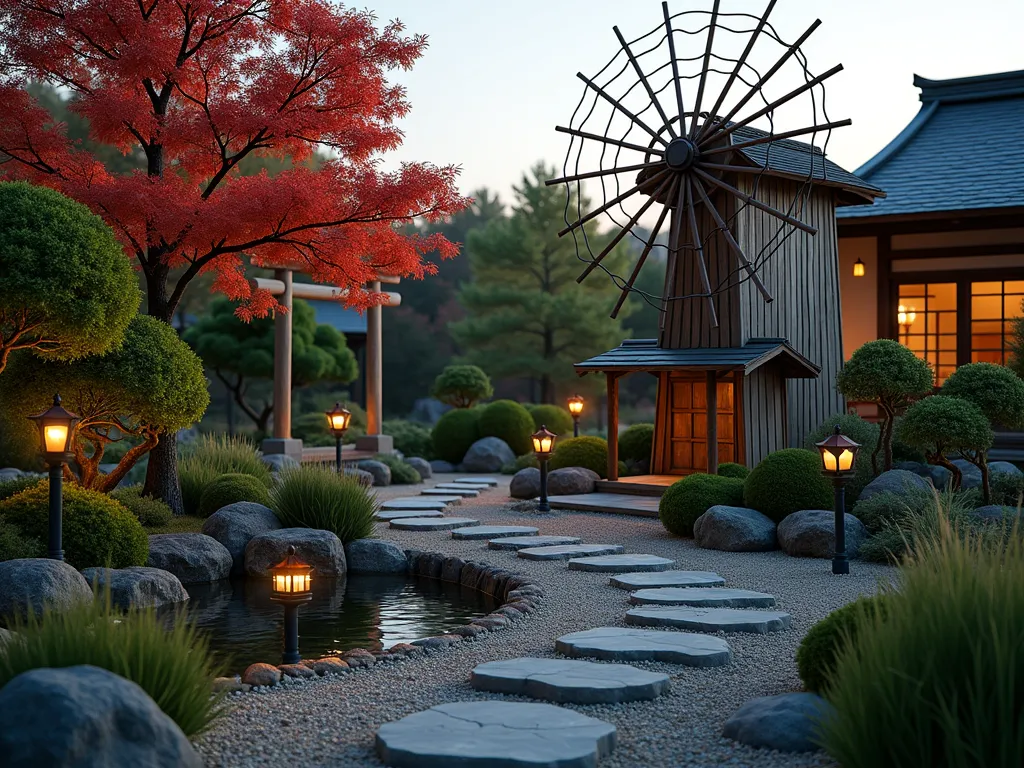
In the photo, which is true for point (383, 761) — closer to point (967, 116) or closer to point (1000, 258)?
point (1000, 258)

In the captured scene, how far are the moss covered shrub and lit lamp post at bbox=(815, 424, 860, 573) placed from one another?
12.0 m

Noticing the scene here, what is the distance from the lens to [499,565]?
30.0 ft

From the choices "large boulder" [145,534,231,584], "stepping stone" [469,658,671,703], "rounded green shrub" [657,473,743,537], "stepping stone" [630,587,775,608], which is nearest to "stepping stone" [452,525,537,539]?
"rounded green shrub" [657,473,743,537]

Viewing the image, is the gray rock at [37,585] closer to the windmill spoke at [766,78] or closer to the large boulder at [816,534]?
the large boulder at [816,534]

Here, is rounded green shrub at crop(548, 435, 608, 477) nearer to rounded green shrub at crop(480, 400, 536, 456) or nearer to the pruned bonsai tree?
the pruned bonsai tree

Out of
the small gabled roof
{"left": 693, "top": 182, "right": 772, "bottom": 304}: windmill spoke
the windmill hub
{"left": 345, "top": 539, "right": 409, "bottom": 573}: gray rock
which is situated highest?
the windmill hub

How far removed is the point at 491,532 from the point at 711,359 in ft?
12.8

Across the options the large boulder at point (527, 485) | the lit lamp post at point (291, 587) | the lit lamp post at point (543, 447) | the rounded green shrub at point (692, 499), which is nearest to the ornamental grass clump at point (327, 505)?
the lit lamp post at point (543, 447)

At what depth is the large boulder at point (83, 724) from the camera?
344 cm

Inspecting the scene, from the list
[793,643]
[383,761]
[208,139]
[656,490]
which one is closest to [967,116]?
[656,490]

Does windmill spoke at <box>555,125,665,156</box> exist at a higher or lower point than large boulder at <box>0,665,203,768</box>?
higher

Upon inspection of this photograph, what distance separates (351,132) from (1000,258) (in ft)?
31.5

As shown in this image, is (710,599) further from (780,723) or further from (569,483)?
(569,483)

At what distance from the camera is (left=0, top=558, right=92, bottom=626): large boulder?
6730mm
